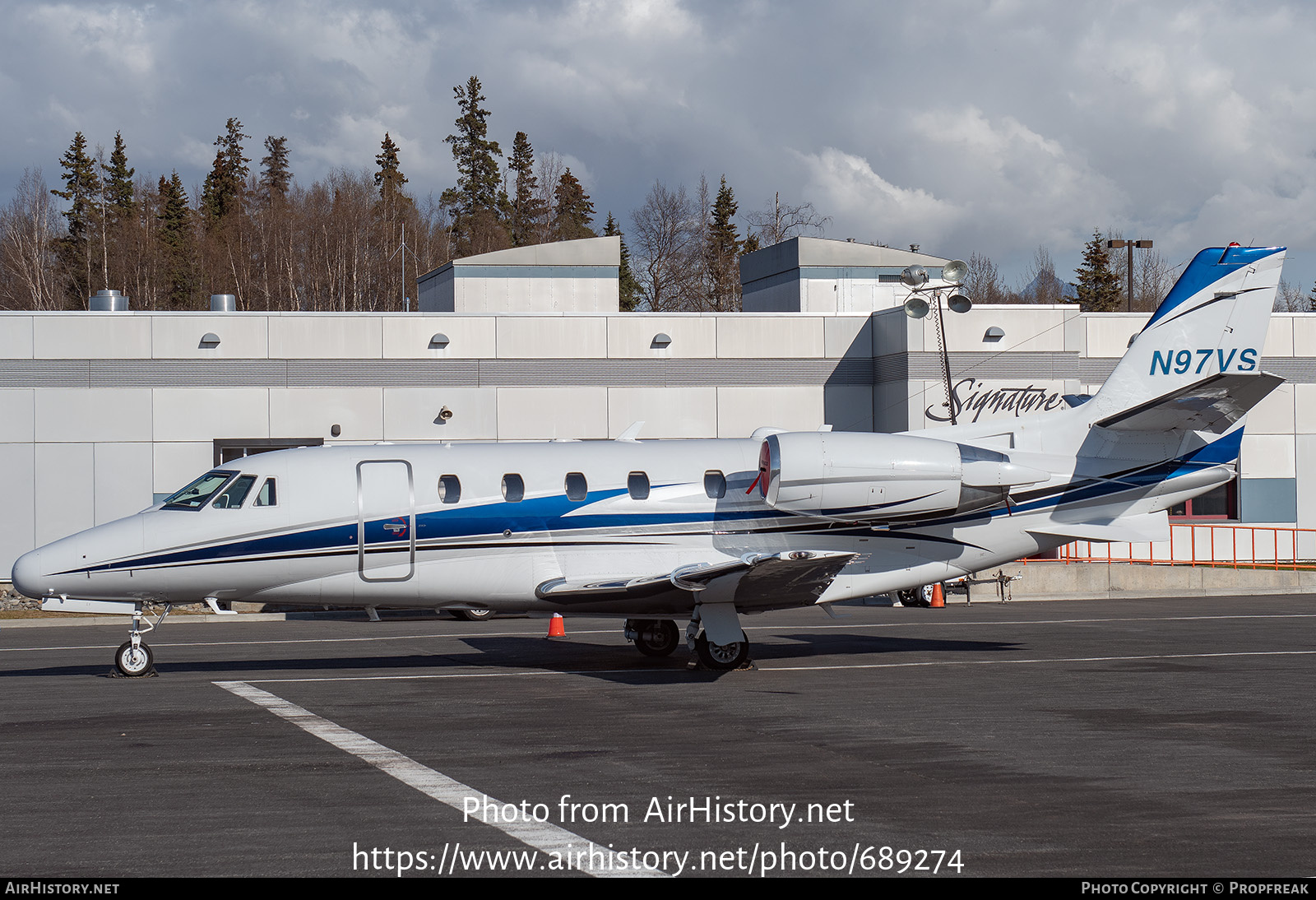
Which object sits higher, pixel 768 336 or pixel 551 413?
pixel 768 336

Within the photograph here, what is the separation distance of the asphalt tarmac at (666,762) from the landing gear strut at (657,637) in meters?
0.28

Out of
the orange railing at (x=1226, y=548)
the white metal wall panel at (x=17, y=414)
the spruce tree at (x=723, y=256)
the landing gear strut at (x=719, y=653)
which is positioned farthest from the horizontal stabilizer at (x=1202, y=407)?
the spruce tree at (x=723, y=256)

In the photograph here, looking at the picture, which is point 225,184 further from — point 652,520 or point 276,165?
point 652,520

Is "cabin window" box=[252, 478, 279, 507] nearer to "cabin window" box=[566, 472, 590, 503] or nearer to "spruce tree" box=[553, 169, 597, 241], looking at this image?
"cabin window" box=[566, 472, 590, 503]

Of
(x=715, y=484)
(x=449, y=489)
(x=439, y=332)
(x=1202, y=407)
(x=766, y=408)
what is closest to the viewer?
(x=449, y=489)

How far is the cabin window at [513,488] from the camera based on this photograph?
16359mm

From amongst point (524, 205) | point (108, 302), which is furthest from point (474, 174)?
point (108, 302)

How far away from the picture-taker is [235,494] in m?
16.0

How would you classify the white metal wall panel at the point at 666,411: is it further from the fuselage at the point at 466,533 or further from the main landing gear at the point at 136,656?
the main landing gear at the point at 136,656

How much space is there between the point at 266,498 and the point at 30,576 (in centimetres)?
285

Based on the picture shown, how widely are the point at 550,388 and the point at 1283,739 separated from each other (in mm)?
23713

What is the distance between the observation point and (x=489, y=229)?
83.8 meters
